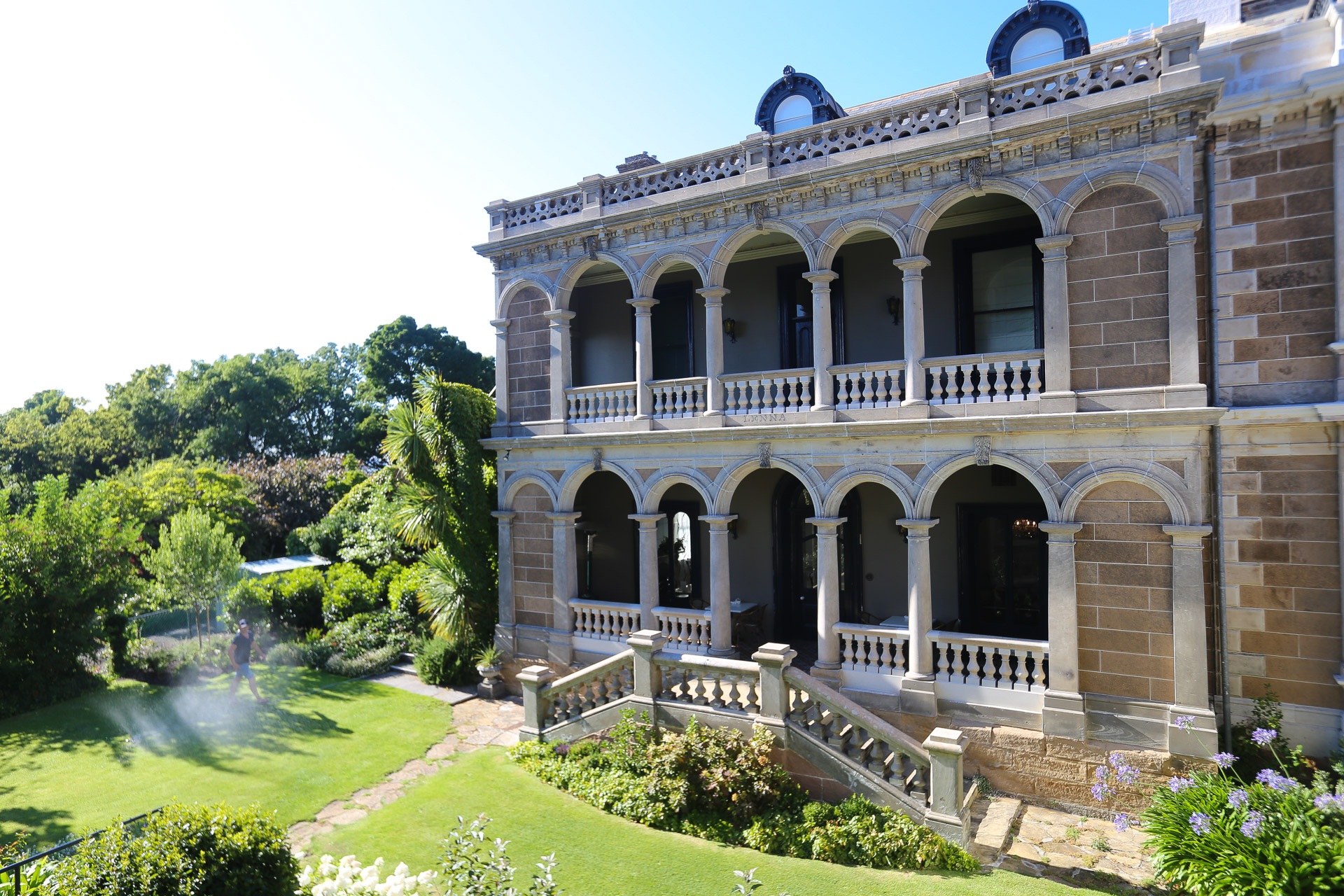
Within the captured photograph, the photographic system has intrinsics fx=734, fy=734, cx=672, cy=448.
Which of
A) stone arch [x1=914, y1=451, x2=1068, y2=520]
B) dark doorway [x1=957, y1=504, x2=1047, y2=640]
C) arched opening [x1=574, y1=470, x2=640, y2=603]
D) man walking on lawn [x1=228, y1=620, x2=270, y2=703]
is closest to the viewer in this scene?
stone arch [x1=914, y1=451, x2=1068, y2=520]

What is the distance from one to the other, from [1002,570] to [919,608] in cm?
279

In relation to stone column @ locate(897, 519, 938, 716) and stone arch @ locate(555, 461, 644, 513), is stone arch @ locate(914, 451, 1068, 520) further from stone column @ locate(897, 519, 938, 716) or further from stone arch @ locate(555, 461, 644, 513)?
stone arch @ locate(555, 461, 644, 513)

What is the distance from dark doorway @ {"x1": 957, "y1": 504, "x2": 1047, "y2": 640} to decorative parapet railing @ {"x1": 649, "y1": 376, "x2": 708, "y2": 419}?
203 inches

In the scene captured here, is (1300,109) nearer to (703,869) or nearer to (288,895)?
(703,869)

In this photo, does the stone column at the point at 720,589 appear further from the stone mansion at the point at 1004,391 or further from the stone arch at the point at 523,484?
the stone arch at the point at 523,484

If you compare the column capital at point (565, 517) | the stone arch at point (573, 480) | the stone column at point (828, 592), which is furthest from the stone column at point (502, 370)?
the stone column at point (828, 592)

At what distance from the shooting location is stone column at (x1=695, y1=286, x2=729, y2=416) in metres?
13.2

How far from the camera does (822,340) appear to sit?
488 inches

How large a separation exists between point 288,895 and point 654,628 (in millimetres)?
8223

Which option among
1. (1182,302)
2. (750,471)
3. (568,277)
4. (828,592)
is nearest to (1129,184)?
(1182,302)

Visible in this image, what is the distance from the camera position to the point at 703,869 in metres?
8.51

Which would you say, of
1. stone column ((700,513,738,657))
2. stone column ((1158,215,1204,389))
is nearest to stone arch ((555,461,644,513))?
stone column ((700,513,738,657))

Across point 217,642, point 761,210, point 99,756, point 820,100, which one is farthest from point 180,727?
point 820,100

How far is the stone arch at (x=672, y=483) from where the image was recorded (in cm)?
1327
